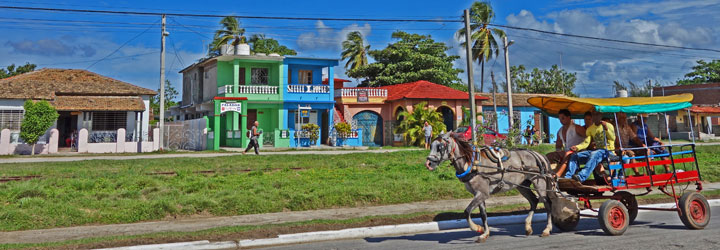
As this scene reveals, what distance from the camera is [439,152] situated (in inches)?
283

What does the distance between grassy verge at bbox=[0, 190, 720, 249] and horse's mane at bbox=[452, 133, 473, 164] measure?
2.15 metres

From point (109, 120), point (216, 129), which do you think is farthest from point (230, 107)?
point (109, 120)

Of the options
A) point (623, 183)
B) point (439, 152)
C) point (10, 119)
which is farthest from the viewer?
point (10, 119)

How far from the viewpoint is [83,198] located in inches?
409

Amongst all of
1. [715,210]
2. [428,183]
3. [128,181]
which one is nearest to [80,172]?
[128,181]

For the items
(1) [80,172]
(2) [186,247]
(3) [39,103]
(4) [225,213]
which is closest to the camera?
(2) [186,247]

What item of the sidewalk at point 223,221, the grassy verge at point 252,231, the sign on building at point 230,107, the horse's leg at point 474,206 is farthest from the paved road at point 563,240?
the sign on building at point 230,107

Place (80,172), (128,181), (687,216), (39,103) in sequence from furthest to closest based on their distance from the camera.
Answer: (39,103)
(80,172)
(128,181)
(687,216)

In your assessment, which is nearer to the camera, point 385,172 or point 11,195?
point 11,195

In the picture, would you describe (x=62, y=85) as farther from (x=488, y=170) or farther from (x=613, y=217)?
(x=613, y=217)

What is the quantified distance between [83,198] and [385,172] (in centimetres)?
805

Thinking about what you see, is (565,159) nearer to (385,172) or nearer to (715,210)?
(715,210)

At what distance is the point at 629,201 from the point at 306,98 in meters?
26.7

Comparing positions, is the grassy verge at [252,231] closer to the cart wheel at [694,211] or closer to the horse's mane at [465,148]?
the horse's mane at [465,148]
